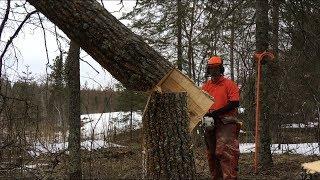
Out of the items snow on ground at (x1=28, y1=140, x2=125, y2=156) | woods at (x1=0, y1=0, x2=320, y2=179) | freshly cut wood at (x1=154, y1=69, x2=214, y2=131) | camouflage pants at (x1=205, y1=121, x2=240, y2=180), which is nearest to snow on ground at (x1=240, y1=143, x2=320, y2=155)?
woods at (x1=0, y1=0, x2=320, y2=179)

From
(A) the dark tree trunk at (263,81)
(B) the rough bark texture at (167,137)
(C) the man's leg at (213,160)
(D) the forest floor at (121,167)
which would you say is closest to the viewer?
(B) the rough bark texture at (167,137)

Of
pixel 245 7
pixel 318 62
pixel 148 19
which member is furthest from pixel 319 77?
pixel 148 19

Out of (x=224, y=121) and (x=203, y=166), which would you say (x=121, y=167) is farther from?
(x=224, y=121)

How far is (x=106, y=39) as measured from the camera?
3373mm

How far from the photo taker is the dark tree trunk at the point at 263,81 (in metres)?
8.13

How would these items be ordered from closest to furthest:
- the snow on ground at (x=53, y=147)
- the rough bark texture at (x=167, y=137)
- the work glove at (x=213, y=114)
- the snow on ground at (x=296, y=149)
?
the rough bark texture at (x=167, y=137) → the work glove at (x=213, y=114) → the snow on ground at (x=53, y=147) → the snow on ground at (x=296, y=149)

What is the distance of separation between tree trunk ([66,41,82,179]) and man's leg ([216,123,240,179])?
9.61ft

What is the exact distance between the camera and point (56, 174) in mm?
8852

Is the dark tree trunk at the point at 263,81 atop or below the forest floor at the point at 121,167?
atop

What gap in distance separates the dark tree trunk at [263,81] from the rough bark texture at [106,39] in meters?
4.87

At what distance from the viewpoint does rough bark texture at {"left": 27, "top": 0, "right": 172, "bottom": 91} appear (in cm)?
329

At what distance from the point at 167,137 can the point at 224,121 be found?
2.95 m

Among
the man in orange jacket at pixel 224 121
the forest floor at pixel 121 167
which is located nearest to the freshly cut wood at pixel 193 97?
the man in orange jacket at pixel 224 121

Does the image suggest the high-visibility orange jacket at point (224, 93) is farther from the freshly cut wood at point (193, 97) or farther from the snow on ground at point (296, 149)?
the snow on ground at point (296, 149)
